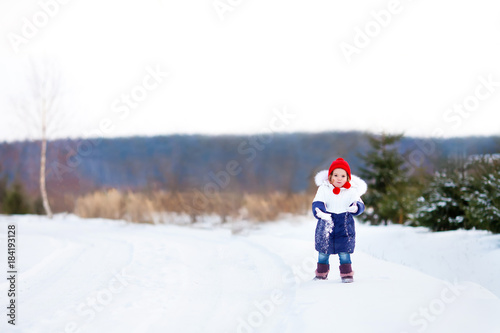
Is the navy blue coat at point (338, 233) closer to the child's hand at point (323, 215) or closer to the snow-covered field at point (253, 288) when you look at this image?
the child's hand at point (323, 215)

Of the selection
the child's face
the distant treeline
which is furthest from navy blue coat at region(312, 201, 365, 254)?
the distant treeline

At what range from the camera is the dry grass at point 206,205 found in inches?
696

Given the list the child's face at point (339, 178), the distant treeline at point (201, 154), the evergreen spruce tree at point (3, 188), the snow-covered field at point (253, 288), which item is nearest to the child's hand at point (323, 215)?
the child's face at point (339, 178)

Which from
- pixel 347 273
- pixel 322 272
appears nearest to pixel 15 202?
pixel 322 272

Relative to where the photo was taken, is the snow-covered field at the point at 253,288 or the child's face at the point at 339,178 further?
the child's face at the point at 339,178

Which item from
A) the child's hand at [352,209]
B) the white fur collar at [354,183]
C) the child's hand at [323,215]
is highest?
the white fur collar at [354,183]

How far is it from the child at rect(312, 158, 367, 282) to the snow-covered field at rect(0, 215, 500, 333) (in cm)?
39

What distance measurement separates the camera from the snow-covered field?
14.8ft

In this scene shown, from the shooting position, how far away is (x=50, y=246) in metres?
10.4

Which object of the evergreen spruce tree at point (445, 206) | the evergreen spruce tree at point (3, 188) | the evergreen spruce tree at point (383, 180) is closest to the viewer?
the evergreen spruce tree at point (445, 206)

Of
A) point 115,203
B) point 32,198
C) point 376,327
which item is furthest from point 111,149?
point 376,327

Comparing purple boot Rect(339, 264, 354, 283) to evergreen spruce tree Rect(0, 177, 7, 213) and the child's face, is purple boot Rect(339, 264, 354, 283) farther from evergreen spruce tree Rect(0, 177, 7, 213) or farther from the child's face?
evergreen spruce tree Rect(0, 177, 7, 213)

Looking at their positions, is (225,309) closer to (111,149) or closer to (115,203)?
(115,203)

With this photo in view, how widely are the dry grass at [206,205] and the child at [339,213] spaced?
11.1 metres
